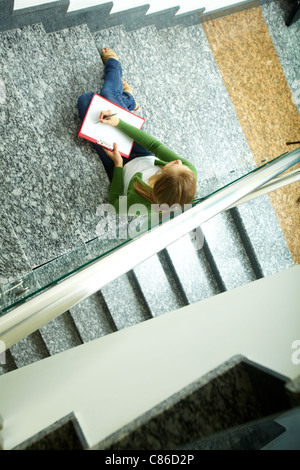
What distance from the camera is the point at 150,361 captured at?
1.17 m

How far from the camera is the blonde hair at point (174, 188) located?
1.72 meters

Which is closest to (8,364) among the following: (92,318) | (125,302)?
(92,318)

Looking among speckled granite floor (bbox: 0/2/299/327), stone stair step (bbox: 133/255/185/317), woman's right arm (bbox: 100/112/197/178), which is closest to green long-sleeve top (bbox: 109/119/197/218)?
woman's right arm (bbox: 100/112/197/178)

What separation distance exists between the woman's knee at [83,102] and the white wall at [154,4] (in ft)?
1.81

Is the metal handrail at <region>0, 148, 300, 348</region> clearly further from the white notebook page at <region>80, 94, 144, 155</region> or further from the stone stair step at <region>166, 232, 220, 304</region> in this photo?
the stone stair step at <region>166, 232, 220, 304</region>

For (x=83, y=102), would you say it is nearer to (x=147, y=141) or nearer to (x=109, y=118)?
(x=109, y=118)

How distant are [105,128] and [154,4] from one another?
4.32 ft

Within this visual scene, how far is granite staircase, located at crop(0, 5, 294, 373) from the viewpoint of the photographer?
6.13 feet

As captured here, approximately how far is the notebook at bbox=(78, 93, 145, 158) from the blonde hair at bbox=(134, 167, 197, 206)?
0.51 m

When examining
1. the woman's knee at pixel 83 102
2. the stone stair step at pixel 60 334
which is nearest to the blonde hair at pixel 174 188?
the woman's knee at pixel 83 102

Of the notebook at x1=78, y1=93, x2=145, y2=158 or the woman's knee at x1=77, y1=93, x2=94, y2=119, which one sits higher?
the woman's knee at x1=77, y1=93, x2=94, y2=119

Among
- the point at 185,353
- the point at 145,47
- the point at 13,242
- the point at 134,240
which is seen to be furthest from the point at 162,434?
the point at 145,47

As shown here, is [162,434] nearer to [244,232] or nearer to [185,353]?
[185,353]
